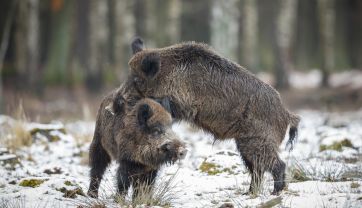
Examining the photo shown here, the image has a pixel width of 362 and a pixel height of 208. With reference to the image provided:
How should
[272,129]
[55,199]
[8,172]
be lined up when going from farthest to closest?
[8,172] < [272,129] < [55,199]

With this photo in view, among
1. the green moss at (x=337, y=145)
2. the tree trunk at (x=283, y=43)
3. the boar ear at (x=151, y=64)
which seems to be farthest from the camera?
the tree trunk at (x=283, y=43)

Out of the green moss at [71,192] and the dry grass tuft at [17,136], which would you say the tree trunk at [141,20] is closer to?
the dry grass tuft at [17,136]

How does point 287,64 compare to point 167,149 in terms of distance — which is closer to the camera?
point 167,149

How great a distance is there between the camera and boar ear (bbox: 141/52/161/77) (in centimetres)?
754

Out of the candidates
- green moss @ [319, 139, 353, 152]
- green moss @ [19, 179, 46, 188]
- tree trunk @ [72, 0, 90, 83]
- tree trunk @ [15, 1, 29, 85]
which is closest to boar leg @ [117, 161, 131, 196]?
green moss @ [19, 179, 46, 188]

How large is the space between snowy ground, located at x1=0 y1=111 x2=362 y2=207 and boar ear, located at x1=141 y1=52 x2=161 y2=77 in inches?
48.8

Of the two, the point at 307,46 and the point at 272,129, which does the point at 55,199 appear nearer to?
the point at 272,129

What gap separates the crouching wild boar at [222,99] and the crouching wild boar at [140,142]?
359mm

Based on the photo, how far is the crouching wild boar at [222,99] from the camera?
24.4ft

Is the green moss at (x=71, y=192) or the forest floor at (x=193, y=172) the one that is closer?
the forest floor at (x=193, y=172)

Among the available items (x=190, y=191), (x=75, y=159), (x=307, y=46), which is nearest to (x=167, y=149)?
(x=190, y=191)

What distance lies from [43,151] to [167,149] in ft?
14.7

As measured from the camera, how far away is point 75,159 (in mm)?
10594

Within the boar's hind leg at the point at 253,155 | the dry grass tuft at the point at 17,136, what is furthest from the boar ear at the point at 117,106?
the dry grass tuft at the point at 17,136
